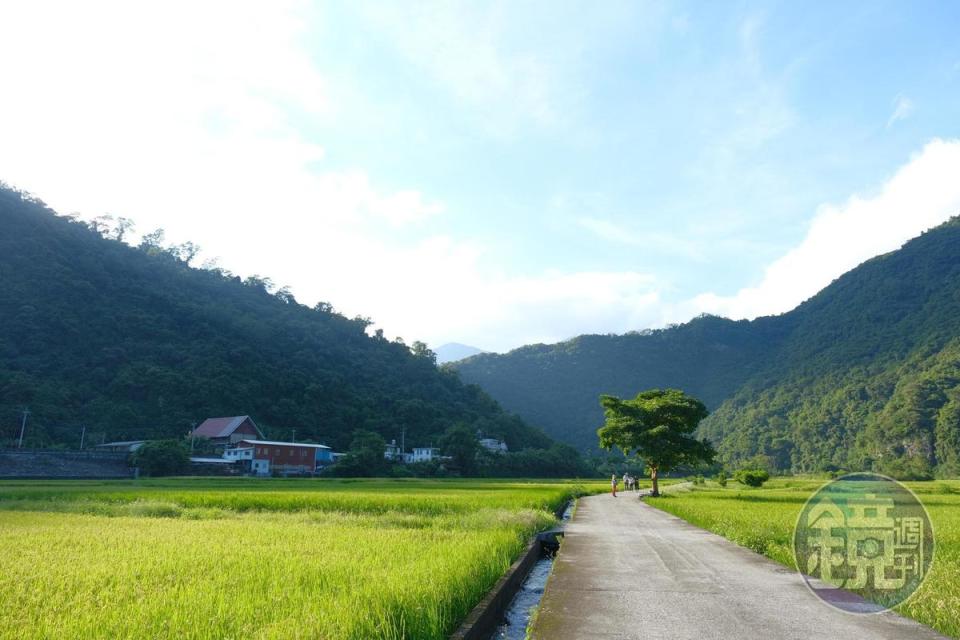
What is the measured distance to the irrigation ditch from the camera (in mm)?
6281

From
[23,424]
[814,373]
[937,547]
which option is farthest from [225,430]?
[814,373]

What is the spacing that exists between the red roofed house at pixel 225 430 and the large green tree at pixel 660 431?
155 feet

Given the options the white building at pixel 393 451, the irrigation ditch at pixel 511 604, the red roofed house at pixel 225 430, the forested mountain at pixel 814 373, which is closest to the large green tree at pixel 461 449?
the white building at pixel 393 451

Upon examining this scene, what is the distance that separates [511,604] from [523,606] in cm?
19

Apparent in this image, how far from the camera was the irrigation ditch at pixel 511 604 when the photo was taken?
628 centimetres

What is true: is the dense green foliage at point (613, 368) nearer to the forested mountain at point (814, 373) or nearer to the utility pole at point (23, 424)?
the forested mountain at point (814, 373)

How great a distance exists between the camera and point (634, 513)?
71.2 feet

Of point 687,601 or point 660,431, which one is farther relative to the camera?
point 660,431

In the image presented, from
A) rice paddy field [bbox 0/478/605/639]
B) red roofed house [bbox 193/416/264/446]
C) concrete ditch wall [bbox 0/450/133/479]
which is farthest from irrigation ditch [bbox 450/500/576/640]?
red roofed house [bbox 193/416/264/446]

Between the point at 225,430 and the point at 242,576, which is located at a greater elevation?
the point at 225,430

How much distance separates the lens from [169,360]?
74.3m

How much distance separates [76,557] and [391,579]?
5.91 meters

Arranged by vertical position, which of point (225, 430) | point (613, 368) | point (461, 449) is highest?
point (613, 368)

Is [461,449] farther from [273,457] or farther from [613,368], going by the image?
[613,368]
